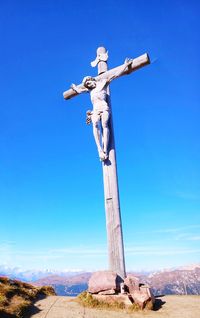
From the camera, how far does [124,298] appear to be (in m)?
6.96

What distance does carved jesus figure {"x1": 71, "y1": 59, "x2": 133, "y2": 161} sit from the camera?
9492mm

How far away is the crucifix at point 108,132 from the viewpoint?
836 cm

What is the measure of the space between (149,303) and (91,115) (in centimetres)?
629

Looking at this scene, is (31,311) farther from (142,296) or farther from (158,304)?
(158,304)

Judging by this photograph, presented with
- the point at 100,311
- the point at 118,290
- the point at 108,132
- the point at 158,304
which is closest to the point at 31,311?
the point at 100,311

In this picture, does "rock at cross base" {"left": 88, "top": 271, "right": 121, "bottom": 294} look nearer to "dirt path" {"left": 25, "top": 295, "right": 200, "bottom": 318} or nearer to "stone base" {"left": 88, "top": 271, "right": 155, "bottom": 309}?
"stone base" {"left": 88, "top": 271, "right": 155, "bottom": 309}

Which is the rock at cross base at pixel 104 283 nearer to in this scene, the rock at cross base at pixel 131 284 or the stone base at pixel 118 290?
the stone base at pixel 118 290

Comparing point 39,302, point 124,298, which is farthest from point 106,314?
point 39,302

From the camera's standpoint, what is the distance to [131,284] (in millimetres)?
7441

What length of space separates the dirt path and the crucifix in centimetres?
148

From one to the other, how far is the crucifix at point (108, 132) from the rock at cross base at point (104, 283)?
597 millimetres

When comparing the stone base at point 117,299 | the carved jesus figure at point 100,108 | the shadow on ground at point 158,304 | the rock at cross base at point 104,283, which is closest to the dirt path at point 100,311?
the shadow on ground at point 158,304

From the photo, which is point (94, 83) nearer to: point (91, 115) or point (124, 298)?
point (91, 115)

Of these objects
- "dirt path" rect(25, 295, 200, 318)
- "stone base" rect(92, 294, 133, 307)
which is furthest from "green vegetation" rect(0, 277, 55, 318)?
"stone base" rect(92, 294, 133, 307)
